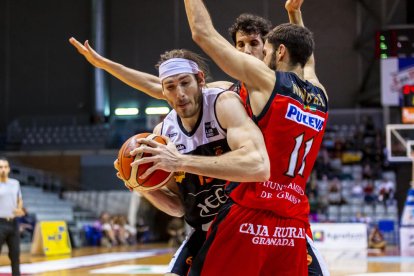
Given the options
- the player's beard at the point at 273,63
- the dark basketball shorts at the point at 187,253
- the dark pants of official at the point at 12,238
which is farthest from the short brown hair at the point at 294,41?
the dark pants of official at the point at 12,238

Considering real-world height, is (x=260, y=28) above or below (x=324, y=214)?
above

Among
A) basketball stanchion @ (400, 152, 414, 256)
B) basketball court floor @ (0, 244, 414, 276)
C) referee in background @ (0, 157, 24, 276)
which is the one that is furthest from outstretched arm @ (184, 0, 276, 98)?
basketball stanchion @ (400, 152, 414, 256)

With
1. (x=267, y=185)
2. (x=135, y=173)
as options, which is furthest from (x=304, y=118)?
(x=135, y=173)

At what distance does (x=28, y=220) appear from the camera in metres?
17.1

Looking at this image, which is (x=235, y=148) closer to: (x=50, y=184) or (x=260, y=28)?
(x=260, y=28)

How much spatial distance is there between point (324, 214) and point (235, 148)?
1716 cm

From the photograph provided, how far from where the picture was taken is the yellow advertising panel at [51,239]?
1550 centimetres

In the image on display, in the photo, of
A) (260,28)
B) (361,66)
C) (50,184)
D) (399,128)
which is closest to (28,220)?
(50,184)

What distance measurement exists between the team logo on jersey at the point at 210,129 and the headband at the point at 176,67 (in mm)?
278

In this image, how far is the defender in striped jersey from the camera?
322 centimetres

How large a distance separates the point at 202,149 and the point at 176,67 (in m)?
0.45

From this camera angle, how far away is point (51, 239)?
1599 cm

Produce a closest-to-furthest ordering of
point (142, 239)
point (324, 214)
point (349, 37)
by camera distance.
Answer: point (324, 214)
point (142, 239)
point (349, 37)

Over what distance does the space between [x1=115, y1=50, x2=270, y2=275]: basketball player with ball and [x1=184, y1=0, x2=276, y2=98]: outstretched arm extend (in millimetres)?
177
